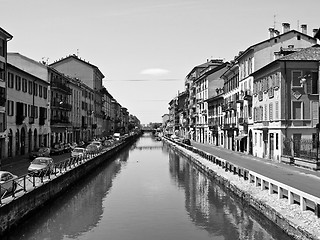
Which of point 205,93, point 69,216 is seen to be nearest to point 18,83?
point 69,216

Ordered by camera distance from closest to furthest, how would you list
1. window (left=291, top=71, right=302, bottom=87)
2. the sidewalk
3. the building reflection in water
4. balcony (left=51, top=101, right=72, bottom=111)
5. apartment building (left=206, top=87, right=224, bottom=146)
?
the building reflection in water
the sidewalk
window (left=291, top=71, right=302, bottom=87)
balcony (left=51, top=101, right=72, bottom=111)
apartment building (left=206, top=87, right=224, bottom=146)

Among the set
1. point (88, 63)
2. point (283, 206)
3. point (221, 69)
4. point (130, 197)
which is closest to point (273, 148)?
point (130, 197)

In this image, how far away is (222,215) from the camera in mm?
22812

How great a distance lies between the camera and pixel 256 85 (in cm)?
4694

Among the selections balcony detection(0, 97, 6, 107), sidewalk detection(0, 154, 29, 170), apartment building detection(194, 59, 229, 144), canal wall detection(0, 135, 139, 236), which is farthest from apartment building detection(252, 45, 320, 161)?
apartment building detection(194, 59, 229, 144)

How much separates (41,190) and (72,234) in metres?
4.86

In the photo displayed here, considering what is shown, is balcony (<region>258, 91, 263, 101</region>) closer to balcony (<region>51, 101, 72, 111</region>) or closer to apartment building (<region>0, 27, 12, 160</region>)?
apartment building (<region>0, 27, 12, 160</region>)

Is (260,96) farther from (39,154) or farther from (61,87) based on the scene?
(61,87)

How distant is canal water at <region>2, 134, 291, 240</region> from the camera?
743 inches

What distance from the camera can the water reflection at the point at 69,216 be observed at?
1898 centimetres

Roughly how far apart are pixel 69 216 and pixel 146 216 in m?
4.34

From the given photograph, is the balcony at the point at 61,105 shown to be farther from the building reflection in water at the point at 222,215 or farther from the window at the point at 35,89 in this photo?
the building reflection in water at the point at 222,215

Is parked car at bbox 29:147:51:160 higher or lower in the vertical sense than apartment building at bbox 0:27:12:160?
lower

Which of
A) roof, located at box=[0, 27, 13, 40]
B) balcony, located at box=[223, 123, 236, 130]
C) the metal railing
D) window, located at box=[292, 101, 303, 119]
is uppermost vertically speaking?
roof, located at box=[0, 27, 13, 40]
